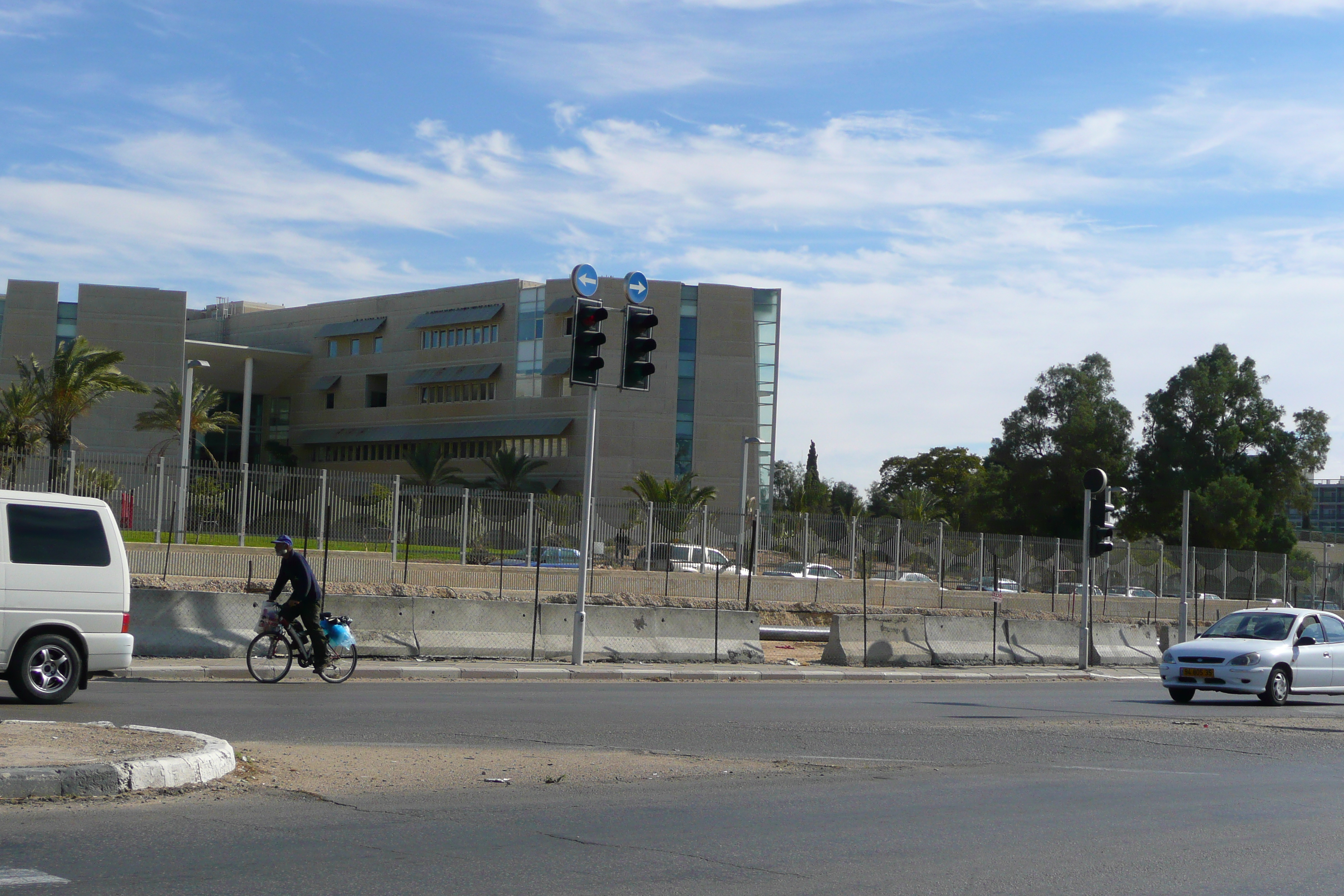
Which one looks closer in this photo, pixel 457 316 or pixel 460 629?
pixel 460 629

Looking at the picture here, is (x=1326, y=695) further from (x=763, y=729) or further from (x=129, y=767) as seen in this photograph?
(x=129, y=767)

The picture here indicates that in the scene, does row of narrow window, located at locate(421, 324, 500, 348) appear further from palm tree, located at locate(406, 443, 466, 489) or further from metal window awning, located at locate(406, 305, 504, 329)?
palm tree, located at locate(406, 443, 466, 489)

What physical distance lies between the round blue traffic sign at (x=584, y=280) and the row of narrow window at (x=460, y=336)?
5994 cm

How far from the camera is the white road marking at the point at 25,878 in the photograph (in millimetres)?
5613

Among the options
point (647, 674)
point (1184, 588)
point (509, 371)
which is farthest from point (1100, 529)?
point (509, 371)

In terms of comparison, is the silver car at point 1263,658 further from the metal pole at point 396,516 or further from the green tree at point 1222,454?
the green tree at point 1222,454

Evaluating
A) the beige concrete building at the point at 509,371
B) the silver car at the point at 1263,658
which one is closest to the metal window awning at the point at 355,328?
the beige concrete building at the point at 509,371

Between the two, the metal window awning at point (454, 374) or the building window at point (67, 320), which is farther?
the metal window awning at point (454, 374)

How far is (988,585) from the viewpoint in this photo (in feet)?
129

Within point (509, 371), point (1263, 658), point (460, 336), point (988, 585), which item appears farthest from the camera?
point (460, 336)

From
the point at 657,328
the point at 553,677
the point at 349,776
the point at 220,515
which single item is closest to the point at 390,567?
the point at 220,515

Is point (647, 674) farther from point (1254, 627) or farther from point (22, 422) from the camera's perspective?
point (22, 422)

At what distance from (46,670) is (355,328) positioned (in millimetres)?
75632

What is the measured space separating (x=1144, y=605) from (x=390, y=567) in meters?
25.3
